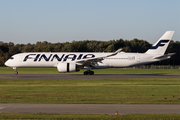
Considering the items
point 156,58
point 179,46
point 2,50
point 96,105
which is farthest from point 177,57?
point 96,105

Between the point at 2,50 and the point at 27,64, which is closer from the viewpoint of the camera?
the point at 27,64

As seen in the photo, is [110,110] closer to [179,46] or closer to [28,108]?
[28,108]

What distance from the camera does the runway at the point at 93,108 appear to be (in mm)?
12594

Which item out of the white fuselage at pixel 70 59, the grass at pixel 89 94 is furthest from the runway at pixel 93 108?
the white fuselage at pixel 70 59

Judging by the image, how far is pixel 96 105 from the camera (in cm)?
1455

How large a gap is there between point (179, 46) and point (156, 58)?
72926 millimetres

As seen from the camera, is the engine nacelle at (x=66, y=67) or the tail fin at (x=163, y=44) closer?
the engine nacelle at (x=66, y=67)

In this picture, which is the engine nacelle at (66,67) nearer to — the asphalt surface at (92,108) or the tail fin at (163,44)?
the tail fin at (163,44)

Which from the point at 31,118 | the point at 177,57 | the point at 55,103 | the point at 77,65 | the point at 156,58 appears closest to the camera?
the point at 31,118

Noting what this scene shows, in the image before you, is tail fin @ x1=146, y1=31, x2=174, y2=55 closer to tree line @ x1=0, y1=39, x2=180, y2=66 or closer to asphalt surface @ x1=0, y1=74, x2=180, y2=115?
asphalt surface @ x1=0, y1=74, x2=180, y2=115

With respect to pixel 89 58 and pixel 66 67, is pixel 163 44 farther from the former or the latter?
pixel 66 67

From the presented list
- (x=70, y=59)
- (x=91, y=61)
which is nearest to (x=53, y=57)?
(x=70, y=59)

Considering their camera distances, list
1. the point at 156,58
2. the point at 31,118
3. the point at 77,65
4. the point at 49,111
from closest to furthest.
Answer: the point at 31,118
the point at 49,111
the point at 77,65
the point at 156,58

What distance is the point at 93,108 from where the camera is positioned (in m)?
13.5
